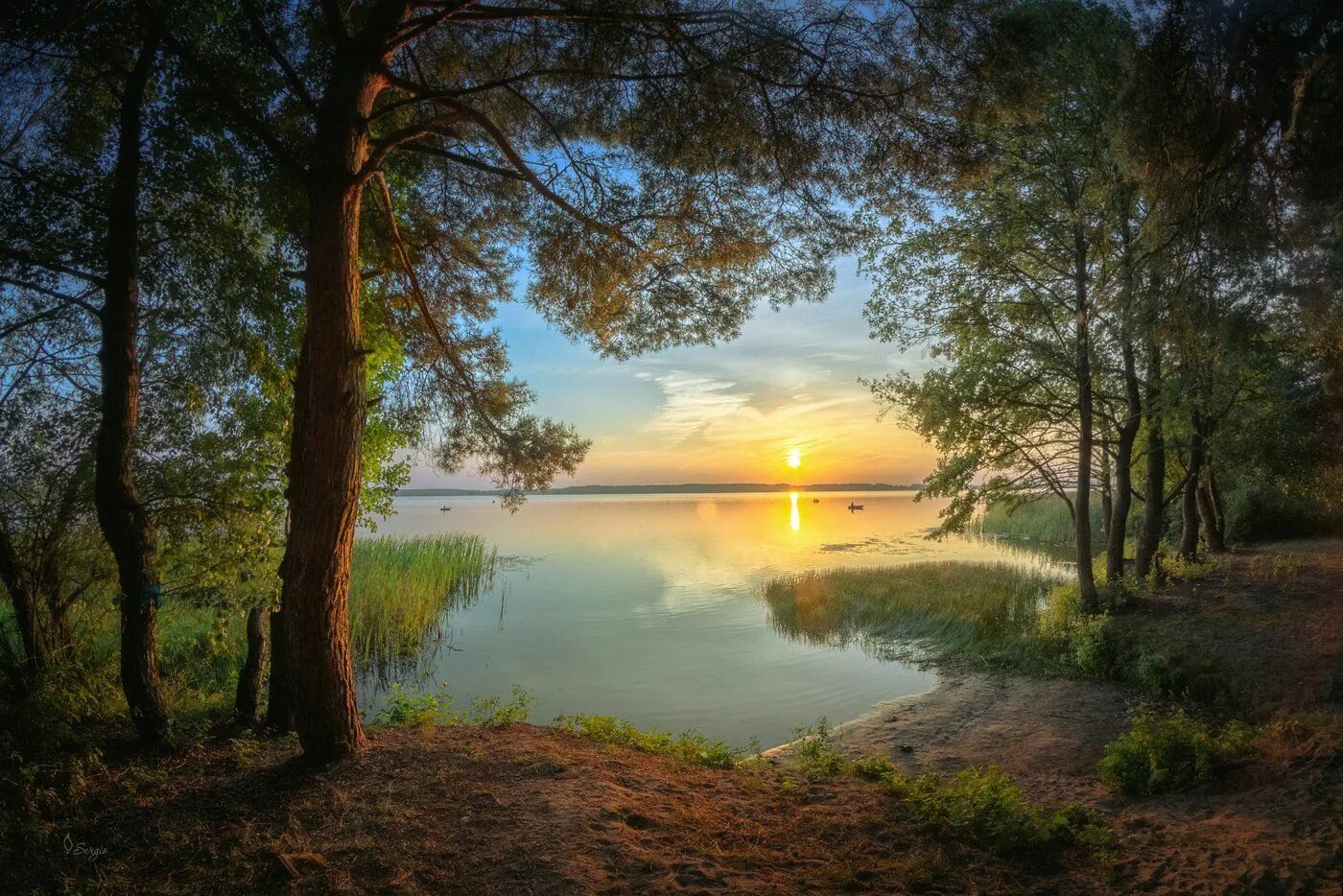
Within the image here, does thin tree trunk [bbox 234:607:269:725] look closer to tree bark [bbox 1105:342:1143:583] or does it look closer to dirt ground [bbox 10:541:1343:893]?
dirt ground [bbox 10:541:1343:893]

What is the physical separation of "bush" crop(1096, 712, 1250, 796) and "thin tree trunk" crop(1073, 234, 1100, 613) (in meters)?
6.10

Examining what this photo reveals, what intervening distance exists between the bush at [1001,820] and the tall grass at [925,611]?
7.45m

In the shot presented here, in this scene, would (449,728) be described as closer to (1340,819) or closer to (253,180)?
(253,180)

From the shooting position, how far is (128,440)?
16.7ft

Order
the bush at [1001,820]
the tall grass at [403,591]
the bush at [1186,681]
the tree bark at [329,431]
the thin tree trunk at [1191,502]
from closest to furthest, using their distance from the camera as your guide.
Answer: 1. the bush at [1001,820]
2. the tree bark at [329,431]
3. the bush at [1186,681]
4. the tall grass at [403,591]
5. the thin tree trunk at [1191,502]

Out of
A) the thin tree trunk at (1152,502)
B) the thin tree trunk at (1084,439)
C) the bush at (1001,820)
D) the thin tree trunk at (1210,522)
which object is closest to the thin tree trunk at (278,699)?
the bush at (1001,820)

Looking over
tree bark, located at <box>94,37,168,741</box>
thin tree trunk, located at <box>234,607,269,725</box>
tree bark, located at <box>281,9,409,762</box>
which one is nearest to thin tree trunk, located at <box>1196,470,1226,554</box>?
tree bark, located at <box>281,9,409,762</box>

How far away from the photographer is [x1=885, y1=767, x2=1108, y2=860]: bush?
362 cm

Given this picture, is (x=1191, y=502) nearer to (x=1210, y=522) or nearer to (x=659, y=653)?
(x=1210, y=522)

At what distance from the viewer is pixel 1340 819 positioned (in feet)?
11.1

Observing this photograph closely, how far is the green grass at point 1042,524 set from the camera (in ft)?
98.1

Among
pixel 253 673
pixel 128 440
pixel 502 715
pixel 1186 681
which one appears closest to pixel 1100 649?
pixel 1186 681

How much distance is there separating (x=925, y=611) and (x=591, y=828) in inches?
525

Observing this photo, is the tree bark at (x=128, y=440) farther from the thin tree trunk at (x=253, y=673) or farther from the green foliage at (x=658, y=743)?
the green foliage at (x=658, y=743)
